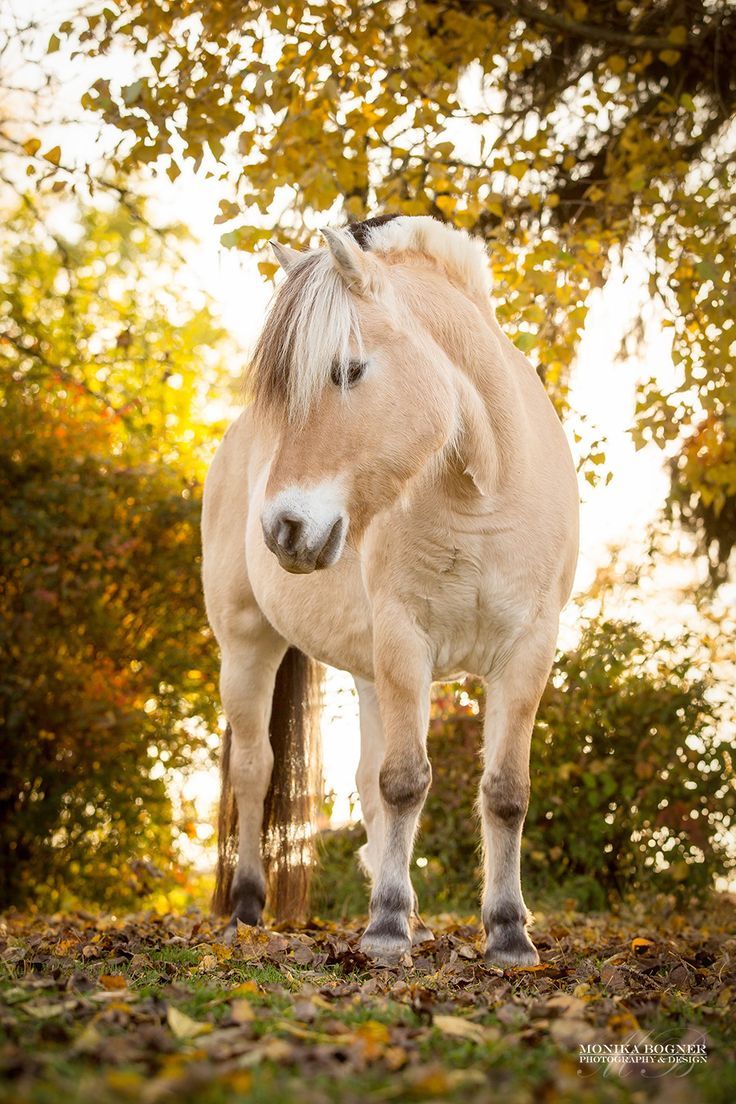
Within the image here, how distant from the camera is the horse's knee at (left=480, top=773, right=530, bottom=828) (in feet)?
12.3

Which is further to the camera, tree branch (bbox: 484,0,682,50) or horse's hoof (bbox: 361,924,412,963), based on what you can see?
tree branch (bbox: 484,0,682,50)

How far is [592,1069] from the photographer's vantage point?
2.09 meters

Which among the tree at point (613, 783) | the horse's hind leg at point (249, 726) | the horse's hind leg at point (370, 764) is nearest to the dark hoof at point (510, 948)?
the horse's hind leg at point (370, 764)

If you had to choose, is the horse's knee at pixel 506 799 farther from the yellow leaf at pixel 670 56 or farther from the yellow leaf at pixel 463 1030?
the yellow leaf at pixel 670 56

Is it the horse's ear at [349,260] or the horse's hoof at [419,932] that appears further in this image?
the horse's hoof at [419,932]

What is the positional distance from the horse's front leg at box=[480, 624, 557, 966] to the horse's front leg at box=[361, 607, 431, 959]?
0.25 metres

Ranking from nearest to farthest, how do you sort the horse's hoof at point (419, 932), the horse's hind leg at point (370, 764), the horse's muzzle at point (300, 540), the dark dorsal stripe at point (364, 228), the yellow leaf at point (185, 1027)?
the yellow leaf at point (185, 1027), the horse's muzzle at point (300, 540), the dark dorsal stripe at point (364, 228), the horse's hoof at point (419, 932), the horse's hind leg at point (370, 764)

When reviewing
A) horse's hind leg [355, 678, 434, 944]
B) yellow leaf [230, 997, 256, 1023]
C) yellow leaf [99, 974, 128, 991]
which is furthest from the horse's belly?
yellow leaf [230, 997, 256, 1023]

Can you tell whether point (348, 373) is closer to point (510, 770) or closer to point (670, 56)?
point (510, 770)

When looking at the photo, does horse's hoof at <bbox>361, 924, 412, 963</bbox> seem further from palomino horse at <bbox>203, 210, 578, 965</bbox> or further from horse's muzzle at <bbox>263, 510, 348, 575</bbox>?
horse's muzzle at <bbox>263, 510, 348, 575</bbox>

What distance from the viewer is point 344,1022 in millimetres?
2408

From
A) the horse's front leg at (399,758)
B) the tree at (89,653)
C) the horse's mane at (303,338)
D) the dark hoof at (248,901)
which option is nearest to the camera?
the horse's mane at (303,338)

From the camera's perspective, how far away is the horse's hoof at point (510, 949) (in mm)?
3512

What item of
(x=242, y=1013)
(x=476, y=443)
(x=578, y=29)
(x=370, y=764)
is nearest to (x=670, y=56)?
(x=578, y=29)
